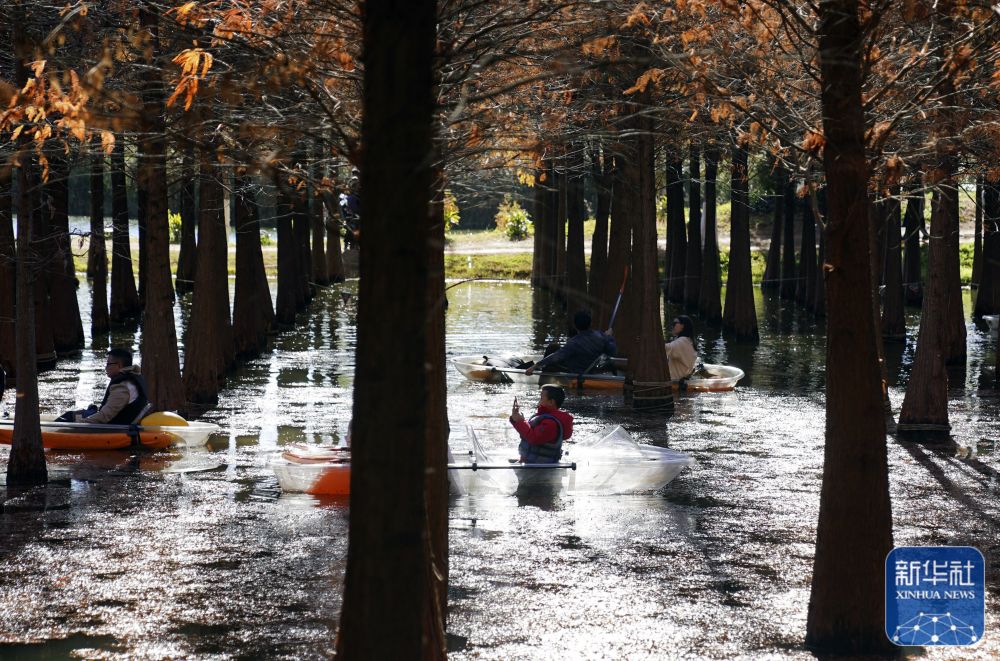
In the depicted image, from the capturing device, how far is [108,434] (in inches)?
666

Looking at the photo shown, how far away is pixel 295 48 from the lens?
8867 mm

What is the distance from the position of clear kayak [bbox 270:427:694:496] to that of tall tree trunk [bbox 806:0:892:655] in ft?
17.5

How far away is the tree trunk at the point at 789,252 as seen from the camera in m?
43.4

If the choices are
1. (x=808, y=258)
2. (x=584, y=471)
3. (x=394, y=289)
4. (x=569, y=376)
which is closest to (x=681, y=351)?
(x=569, y=376)

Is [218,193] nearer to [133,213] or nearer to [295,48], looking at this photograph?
[295,48]

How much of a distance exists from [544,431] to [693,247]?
2818 cm

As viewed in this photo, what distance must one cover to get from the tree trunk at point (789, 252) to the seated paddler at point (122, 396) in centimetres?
2948

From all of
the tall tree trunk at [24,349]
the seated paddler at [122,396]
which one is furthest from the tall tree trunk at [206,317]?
the tall tree trunk at [24,349]

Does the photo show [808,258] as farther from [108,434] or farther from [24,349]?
[24,349]

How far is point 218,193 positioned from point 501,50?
12413 millimetres

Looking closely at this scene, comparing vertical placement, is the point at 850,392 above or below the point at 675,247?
below

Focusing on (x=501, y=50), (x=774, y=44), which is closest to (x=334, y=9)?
(x=501, y=50)

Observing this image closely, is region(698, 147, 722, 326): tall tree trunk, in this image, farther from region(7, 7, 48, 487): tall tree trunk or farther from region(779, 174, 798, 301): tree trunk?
region(7, 7, 48, 487): tall tree trunk

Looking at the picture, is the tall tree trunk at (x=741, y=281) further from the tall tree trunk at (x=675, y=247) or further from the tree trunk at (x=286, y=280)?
the tree trunk at (x=286, y=280)
